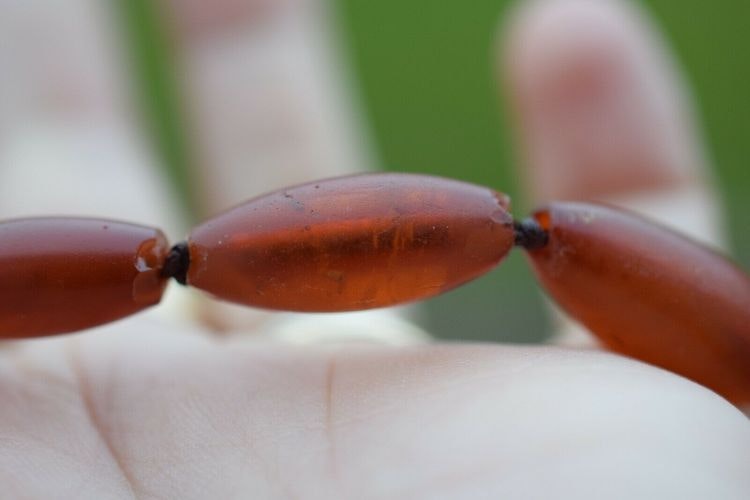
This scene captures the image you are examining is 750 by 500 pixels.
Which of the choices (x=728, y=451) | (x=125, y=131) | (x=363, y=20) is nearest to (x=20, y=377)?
(x=728, y=451)

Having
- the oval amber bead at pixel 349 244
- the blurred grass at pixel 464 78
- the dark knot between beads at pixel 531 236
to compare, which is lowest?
the blurred grass at pixel 464 78

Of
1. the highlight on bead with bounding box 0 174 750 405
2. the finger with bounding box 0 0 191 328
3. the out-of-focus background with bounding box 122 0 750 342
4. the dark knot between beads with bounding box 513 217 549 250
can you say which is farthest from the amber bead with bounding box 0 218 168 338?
the out-of-focus background with bounding box 122 0 750 342

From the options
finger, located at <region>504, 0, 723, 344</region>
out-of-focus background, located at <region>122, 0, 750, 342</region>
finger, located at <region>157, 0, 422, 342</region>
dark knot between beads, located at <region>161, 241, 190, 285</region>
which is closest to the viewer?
dark knot between beads, located at <region>161, 241, 190, 285</region>

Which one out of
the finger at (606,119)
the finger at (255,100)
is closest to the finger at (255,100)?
the finger at (255,100)

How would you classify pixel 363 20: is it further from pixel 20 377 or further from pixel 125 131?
pixel 20 377

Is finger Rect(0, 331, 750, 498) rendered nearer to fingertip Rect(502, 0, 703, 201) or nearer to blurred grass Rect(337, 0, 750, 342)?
fingertip Rect(502, 0, 703, 201)

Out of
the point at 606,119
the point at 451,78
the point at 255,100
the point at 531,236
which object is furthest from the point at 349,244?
the point at 451,78

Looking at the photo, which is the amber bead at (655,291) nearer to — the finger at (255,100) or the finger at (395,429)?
the finger at (395,429)
